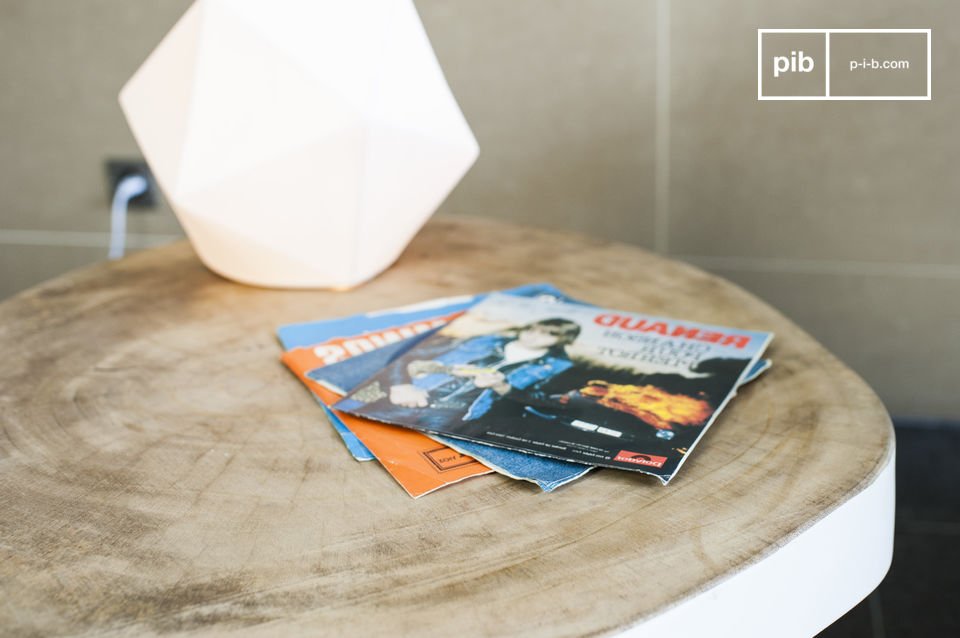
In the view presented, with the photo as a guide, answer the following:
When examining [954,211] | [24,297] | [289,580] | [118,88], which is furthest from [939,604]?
[118,88]

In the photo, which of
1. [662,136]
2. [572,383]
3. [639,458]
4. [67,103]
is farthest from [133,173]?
[639,458]

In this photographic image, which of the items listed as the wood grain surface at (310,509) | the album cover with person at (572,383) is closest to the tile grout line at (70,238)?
the wood grain surface at (310,509)

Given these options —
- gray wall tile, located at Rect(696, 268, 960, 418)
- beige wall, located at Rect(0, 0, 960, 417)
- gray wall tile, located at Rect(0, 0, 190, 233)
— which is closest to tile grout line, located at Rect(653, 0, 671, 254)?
beige wall, located at Rect(0, 0, 960, 417)

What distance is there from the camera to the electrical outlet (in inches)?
73.3

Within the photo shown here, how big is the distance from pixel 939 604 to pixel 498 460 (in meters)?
0.95

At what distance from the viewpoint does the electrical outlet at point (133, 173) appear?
73.3 inches

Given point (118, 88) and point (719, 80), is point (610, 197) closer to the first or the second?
point (719, 80)

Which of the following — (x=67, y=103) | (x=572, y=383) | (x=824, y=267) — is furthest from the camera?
(x=67, y=103)

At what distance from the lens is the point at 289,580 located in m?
0.52

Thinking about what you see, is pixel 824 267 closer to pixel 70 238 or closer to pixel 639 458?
pixel 639 458

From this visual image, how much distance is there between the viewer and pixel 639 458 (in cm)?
63

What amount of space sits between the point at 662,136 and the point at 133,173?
0.98m

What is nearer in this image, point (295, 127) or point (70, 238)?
point (295, 127)

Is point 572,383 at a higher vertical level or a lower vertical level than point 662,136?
lower
